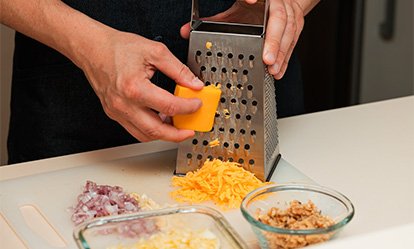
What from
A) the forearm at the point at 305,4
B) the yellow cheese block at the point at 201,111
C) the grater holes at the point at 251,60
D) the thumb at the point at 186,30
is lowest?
the yellow cheese block at the point at 201,111

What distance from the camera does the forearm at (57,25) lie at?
4.94 ft

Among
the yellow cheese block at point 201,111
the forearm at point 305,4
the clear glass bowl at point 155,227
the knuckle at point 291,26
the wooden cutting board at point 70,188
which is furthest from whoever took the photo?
the forearm at point 305,4

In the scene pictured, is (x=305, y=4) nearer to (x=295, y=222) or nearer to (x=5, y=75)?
(x=295, y=222)

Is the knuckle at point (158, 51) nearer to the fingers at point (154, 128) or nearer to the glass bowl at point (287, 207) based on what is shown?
the fingers at point (154, 128)

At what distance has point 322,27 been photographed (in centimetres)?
346

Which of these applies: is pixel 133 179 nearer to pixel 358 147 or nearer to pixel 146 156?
pixel 146 156

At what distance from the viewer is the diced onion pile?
137cm

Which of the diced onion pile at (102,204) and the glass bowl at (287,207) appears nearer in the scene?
the glass bowl at (287,207)

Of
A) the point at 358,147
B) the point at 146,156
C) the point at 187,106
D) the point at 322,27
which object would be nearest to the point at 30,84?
the point at 146,156

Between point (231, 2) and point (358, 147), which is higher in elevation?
point (231, 2)

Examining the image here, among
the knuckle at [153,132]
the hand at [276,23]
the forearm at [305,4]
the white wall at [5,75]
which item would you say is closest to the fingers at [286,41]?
the hand at [276,23]

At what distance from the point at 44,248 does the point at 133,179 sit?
29 cm

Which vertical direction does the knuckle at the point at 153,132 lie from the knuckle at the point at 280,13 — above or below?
below

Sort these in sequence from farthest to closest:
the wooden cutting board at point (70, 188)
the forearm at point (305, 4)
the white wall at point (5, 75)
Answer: the white wall at point (5, 75) → the forearm at point (305, 4) → the wooden cutting board at point (70, 188)
